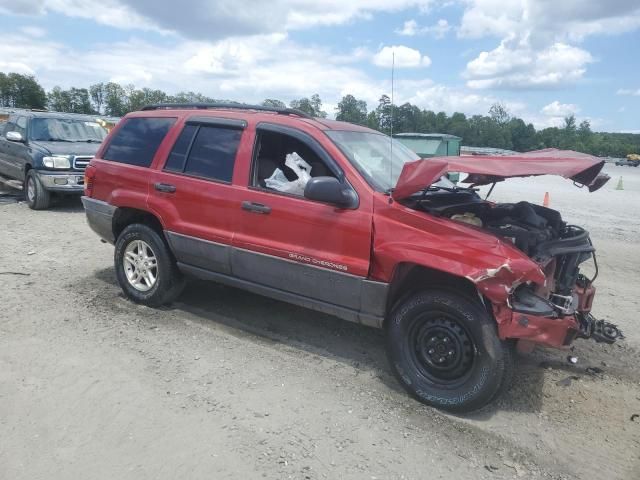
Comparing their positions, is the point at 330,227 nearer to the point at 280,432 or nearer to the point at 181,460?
the point at 280,432

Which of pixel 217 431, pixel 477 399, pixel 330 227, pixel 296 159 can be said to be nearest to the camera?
pixel 217 431

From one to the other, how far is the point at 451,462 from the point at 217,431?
1.42 meters

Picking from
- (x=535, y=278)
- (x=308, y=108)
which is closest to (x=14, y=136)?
(x=308, y=108)

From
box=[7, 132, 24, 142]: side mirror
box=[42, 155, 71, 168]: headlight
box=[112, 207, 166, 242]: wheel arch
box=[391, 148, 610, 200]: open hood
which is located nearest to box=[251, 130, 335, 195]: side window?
box=[391, 148, 610, 200]: open hood

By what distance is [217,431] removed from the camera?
320cm

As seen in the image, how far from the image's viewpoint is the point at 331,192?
3.69m

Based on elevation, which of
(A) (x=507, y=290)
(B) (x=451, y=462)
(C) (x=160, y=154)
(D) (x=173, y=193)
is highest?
(C) (x=160, y=154)

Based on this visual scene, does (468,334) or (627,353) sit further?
(627,353)

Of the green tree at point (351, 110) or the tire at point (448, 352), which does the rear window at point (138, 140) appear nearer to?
the green tree at point (351, 110)

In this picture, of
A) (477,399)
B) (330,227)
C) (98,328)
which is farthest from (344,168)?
(98,328)

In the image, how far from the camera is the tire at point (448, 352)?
3.37 meters

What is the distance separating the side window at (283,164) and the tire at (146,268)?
4.41 feet

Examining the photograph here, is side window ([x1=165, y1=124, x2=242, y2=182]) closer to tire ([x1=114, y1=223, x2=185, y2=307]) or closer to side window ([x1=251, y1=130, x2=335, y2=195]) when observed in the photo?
side window ([x1=251, y1=130, x2=335, y2=195])

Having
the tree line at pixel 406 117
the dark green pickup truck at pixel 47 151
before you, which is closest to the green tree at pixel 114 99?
the tree line at pixel 406 117
